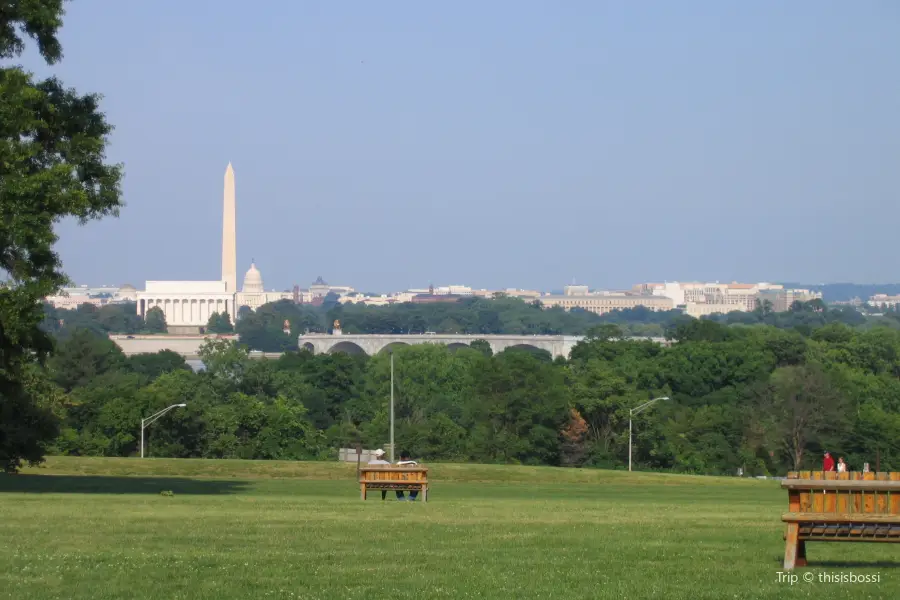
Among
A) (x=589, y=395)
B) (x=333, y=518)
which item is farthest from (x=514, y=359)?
(x=333, y=518)

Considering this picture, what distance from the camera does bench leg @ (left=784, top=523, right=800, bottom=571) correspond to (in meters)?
12.3

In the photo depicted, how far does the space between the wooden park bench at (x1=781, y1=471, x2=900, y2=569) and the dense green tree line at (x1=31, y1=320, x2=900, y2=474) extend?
40.1m

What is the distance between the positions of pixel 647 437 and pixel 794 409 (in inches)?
355

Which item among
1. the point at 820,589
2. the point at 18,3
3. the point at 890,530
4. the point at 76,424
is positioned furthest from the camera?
the point at 76,424

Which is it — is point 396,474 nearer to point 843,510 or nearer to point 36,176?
point 36,176

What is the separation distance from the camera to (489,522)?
1669 centimetres

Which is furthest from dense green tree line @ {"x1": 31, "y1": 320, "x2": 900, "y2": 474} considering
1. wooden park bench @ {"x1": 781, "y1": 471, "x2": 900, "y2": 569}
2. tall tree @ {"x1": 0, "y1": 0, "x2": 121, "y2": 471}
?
wooden park bench @ {"x1": 781, "y1": 471, "x2": 900, "y2": 569}

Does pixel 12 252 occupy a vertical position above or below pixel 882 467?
above

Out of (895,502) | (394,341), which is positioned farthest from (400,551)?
(394,341)

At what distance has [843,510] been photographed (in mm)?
12562

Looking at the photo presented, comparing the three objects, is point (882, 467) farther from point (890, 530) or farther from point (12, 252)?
point (890, 530)

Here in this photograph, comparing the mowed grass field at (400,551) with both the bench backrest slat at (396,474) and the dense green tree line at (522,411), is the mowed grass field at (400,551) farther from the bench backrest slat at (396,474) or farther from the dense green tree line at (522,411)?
the dense green tree line at (522,411)

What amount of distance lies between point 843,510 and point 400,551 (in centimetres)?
394

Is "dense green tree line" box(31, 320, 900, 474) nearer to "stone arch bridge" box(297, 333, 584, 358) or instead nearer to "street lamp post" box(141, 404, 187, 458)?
"street lamp post" box(141, 404, 187, 458)
